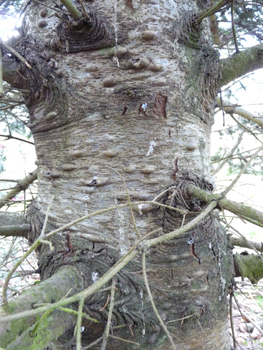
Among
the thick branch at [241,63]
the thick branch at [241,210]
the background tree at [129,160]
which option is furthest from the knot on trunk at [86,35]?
the thick branch at [241,210]

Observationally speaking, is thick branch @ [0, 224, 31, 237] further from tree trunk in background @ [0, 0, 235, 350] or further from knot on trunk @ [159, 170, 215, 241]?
knot on trunk @ [159, 170, 215, 241]

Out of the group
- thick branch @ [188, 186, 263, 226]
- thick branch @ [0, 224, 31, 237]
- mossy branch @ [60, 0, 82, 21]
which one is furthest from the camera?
thick branch @ [0, 224, 31, 237]

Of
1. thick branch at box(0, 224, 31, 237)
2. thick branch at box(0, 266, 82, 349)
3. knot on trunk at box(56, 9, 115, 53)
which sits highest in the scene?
knot on trunk at box(56, 9, 115, 53)

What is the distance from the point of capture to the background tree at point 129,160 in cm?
113

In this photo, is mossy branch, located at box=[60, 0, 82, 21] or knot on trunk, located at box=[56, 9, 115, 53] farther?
knot on trunk, located at box=[56, 9, 115, 53]

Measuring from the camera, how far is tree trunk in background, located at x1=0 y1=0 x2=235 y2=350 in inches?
45.3

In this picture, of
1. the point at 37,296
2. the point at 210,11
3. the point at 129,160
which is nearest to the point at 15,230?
the point at 37,296

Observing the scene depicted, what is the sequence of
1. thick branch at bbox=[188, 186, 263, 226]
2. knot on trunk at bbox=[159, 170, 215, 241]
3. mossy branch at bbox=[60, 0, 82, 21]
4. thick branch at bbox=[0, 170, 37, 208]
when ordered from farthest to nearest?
thick branch at bbox=[0, 170, 37, 208]
knot on trunk at bbox=[159, 170, 215, 241]
mossy branch at bbox=[60, 0, 82, 21]
thick branch at bbox=[188, 186, 263, 226]

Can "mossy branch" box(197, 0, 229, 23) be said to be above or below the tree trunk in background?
above

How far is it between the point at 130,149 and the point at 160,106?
0.24m

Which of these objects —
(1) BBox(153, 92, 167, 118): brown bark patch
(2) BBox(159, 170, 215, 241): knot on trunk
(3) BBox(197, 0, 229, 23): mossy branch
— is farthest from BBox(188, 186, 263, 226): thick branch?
(3) BBox(197, 0, 229, 23): mossy branch

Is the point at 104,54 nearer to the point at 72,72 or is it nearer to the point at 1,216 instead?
the point at 72,72

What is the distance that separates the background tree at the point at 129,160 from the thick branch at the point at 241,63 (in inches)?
4.7

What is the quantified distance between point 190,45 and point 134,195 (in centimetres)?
80
